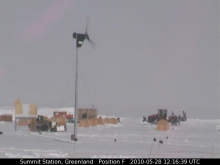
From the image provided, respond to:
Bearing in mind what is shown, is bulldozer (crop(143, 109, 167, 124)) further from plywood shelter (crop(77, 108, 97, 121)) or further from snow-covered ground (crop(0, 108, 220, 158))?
snow-covered ground (crop(0, 108, 220, 158))

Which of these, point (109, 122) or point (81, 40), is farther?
point (109, 122)

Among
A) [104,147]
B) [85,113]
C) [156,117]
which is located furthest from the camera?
[85,113]

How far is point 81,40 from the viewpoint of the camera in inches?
1101

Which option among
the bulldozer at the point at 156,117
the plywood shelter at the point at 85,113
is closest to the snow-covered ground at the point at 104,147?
the bulldozer at the point at 156,117

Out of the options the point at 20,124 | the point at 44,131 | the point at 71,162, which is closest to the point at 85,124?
the point at 20,124

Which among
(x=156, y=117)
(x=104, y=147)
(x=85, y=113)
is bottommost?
(x=104, y=147)

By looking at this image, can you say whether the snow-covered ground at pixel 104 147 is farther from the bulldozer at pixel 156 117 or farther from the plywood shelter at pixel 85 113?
the plywood shelter at pixel 85 113

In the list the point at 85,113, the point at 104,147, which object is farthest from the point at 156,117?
the point at 104,147

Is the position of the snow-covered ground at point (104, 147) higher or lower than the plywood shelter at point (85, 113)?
lower

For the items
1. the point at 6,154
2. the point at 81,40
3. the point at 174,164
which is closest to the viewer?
the point at 174,164

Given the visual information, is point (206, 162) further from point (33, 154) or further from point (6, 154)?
point (6, 154)

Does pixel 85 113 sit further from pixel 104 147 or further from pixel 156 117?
pixel 104 147

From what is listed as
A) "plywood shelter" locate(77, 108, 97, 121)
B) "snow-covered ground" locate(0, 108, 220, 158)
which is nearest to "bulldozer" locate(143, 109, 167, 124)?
"plywood shelter" locate(77, 108, 97, 121)

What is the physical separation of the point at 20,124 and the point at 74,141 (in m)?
24.7
